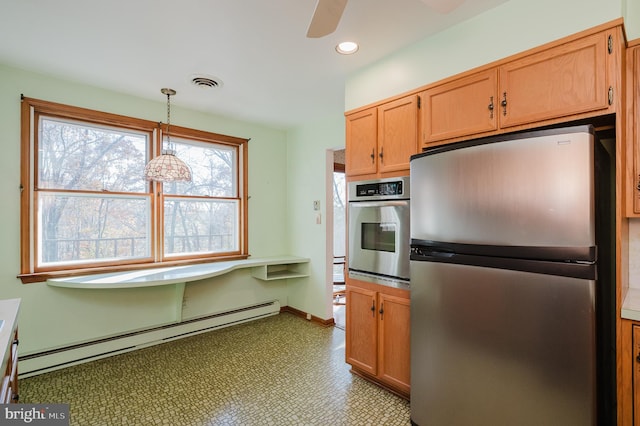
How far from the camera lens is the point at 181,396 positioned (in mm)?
2270

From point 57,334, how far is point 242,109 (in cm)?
278

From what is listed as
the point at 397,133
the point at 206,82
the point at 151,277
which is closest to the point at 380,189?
the point at 397,133

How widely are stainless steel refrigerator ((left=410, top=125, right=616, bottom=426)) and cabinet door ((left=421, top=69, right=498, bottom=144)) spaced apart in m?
0.29

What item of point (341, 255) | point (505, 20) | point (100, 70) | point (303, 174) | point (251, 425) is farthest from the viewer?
point (341, 255)

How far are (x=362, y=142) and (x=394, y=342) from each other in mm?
1547

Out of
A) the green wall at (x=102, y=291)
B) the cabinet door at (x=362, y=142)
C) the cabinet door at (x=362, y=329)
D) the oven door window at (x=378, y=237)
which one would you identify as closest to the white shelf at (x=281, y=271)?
the green wall at (x=102, y=291)

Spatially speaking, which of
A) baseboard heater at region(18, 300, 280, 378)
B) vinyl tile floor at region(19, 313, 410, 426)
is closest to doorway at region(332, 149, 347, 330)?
baseboard heater at region(18, 300, 280, 378)

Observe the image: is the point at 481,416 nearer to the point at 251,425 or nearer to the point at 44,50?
the point at 251,425

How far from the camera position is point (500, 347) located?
4.83ft

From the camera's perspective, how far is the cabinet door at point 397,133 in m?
2.14

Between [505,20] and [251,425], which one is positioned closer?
[505,20]

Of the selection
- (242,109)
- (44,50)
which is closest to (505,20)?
(242,109)

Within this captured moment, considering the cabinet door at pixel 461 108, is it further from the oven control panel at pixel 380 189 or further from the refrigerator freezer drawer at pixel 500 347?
the refrigerator freezer drawer at pixel 500 347

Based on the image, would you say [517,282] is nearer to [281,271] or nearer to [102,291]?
[281,271]
